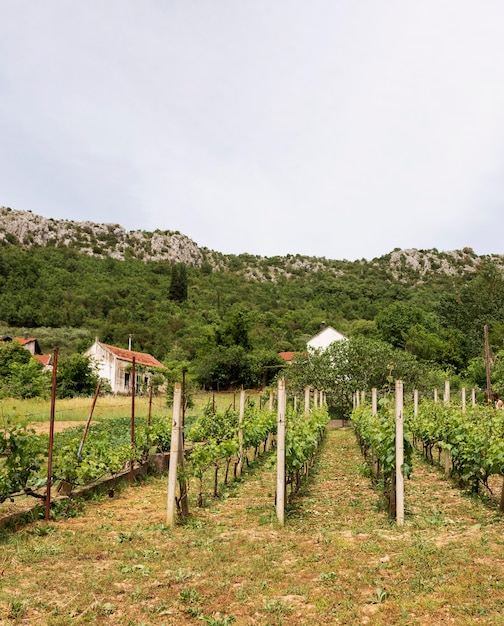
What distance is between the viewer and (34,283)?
6294 cm

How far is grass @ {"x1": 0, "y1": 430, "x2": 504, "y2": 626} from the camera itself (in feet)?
12.7

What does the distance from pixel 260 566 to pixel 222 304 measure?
204 feet

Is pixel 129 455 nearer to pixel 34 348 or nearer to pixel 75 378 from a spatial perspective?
pixel 75 378

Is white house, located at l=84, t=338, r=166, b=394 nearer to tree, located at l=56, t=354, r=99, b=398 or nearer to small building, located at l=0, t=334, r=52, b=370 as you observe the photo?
small building, located at l=0, t=334, r=52, b=370

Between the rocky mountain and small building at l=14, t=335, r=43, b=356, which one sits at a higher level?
the rocky mountain

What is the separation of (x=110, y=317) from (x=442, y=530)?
55061mm

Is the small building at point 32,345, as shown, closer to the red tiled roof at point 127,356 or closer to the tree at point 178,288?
the red tiled roof at point 127,356

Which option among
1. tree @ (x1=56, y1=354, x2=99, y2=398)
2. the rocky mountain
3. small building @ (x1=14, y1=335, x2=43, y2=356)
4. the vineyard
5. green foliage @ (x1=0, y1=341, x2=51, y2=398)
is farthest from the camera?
the rocky mountain

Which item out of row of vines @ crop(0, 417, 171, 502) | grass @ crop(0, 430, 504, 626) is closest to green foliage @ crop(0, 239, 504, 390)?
row of vines @ crop(0, 417, 171, 502)

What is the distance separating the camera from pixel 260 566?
4852mm

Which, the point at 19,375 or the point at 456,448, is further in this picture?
the point at 19,375

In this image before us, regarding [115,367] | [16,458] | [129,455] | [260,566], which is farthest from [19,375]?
[260,566]

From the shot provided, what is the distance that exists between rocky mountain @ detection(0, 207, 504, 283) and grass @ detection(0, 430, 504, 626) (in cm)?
7955

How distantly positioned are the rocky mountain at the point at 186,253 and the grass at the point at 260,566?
261 ft
